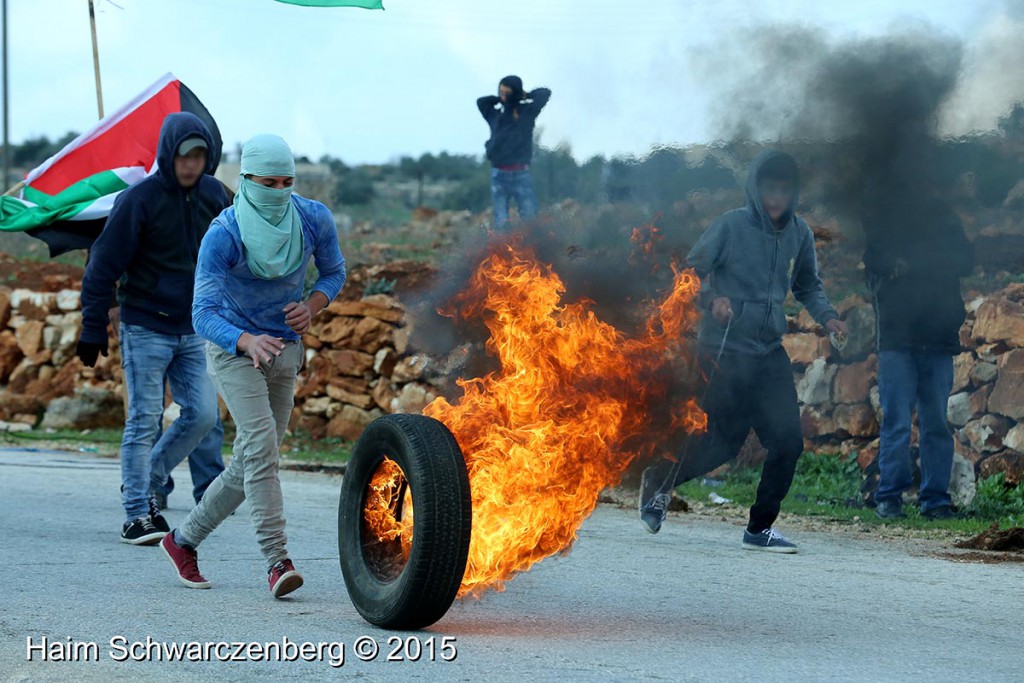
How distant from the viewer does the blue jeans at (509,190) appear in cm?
1384

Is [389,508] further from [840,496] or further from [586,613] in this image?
[840,496]

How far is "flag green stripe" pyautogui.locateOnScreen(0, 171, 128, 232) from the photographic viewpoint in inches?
389

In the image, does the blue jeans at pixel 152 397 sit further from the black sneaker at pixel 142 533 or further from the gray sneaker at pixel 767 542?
the gray sneaker at pixel 767 542

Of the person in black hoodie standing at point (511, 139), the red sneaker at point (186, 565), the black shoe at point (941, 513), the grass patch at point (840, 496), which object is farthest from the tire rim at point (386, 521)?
the person in black hoodie standing at point (511, 139)

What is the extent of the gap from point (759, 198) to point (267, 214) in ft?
9.91

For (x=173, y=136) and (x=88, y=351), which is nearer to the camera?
(x=173, y=136)

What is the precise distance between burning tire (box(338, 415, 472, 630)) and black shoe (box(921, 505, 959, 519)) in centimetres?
496

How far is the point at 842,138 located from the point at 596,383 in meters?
4.13

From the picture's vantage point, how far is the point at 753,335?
7.69 metres

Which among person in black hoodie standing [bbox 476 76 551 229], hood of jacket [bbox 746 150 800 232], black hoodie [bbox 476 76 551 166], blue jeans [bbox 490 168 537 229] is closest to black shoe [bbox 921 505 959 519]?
hood of jacket [bbox 746 150 800 232]

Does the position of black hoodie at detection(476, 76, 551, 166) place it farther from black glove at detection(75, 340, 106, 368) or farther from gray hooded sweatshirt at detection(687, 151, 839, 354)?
black glove at detection(75, 340, 106, 368)

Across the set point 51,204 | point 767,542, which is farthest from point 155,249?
point 767,542

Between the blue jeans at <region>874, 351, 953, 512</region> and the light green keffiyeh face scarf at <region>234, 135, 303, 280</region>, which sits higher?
the light green keffiyeh face scarf at <region>234, 135, 303, 280</region>

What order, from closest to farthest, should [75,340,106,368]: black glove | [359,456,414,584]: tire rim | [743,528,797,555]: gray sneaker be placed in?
[359,456,414,584]: tire rim
[75,340,106,368]: black glove
[743,528,797,555]: gray sneaker
